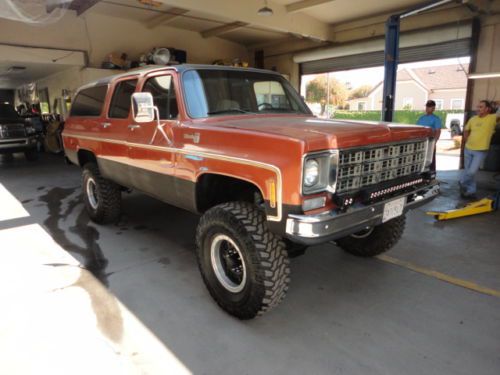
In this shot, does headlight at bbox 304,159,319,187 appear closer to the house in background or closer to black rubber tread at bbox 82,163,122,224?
black rubber tread at bbox 82,163,122,224

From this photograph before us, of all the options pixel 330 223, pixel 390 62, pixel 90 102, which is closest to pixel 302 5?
pixel 390 62

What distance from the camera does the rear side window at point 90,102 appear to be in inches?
180

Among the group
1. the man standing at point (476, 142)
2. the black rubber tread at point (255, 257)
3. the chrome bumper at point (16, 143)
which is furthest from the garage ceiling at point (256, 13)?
the black rubber tread at point (255, 257)

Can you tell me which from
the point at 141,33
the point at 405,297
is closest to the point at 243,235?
the point at 405,297

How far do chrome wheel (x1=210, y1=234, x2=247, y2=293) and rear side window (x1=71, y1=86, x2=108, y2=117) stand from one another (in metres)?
2.79

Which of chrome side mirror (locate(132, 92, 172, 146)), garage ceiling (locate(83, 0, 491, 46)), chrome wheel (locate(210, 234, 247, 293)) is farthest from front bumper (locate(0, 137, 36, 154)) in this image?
chrome wheel (locate(210, 234, 247, 293))

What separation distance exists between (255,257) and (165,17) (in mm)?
10674

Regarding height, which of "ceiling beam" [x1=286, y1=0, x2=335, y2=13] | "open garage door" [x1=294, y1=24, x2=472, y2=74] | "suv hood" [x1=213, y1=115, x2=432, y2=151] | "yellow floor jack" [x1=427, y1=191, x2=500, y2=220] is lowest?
"yellow floor jack" [x1=427, y1=191, x2=500, y2=220]

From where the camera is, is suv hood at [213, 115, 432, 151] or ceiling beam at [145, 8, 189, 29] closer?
suv hood at [213, 115, 432, 151]

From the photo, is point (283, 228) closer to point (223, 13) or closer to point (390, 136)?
point (390, 136)

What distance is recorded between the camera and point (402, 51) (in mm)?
10180

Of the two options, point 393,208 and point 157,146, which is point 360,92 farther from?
point 393,208

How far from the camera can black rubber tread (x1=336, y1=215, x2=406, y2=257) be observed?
3.48 m

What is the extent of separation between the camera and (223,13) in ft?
28.8
